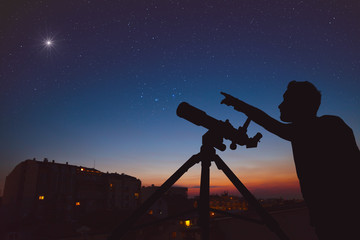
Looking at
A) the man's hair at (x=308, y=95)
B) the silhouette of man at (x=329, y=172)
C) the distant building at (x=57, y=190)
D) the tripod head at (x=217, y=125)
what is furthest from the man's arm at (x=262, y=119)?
the distant building at (x=57, y=190)

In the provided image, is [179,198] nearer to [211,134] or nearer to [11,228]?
[11,228]

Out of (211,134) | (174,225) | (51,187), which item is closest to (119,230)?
(211,134)

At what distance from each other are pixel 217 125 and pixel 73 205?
45.4m

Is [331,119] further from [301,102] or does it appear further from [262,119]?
[262,119]

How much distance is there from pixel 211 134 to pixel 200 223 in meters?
1.20

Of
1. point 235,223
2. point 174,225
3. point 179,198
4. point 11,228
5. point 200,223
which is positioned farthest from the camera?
point 179,198

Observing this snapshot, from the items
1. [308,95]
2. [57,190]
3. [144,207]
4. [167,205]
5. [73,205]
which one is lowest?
[167,205]

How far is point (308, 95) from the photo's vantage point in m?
1.98

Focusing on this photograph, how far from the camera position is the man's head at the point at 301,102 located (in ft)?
6.44

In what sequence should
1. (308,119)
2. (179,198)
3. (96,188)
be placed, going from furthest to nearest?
(179,198) < (96,188) < (308,119)

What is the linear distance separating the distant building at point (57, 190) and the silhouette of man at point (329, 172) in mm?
44272

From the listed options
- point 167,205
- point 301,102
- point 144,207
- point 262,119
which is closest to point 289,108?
point 301,102

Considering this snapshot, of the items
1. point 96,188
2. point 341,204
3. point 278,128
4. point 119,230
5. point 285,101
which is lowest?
point 96,188

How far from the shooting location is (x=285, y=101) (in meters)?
2.12
